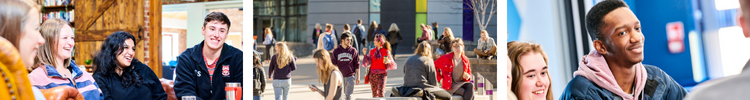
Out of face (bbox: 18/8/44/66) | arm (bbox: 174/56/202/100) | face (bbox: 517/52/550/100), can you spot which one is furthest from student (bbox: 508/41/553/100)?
face (bbox: 18/8/44/66)

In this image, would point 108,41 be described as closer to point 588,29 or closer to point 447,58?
point 447,58

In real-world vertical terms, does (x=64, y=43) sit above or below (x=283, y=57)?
above

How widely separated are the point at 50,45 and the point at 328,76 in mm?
1695

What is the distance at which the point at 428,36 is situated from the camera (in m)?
3.46

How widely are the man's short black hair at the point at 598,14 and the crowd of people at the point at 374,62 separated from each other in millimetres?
691

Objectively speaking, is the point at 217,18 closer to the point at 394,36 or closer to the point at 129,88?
the point at 129,88

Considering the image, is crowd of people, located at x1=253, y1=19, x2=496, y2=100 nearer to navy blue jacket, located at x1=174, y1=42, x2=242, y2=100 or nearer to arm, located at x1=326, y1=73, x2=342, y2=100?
arm, located at x1=326, y1=73, x2=342, y2=100

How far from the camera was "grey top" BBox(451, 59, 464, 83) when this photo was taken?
3.49 metres

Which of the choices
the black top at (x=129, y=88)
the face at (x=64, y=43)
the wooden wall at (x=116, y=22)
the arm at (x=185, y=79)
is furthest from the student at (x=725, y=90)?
the wooden wall at (x=116, y=22)

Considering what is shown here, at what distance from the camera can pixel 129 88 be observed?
2992mm

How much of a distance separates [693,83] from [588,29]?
0.69m

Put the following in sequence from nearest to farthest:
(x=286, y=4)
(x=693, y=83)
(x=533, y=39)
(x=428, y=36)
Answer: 1. (x=693, y=83)
2. (x=533, y=39)
3. (x=428, y=36)
4. (x=286, y=4)

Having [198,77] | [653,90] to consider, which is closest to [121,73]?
[198,77]

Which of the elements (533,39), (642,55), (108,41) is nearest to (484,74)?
(533,39)
